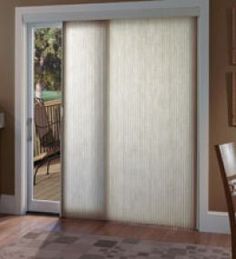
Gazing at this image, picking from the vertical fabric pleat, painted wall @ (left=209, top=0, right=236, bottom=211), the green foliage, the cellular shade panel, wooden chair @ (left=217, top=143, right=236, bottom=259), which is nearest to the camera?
wooden chair @ (left=217, top=143, right=236, bottom=259)

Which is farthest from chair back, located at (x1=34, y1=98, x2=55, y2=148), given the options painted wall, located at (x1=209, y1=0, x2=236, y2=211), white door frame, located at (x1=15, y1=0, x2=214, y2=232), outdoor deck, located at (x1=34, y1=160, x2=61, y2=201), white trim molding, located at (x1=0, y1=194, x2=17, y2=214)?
painted wall, located at (x1=209, y1=0, x2=236, y2=211)

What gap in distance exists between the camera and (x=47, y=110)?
5.23 meters

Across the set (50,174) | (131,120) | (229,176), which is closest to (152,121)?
(131,120)

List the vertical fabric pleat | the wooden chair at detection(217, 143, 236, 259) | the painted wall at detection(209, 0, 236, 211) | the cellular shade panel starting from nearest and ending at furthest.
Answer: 1. the wooden chair at detection(217, 143, 236, 259)
2. the painted wall at detection(209, 0, 236, 211)
3. the cellular shade panel
4. the vertical fabric pleat

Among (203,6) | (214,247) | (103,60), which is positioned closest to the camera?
(214,247)

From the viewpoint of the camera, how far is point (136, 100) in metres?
4.83

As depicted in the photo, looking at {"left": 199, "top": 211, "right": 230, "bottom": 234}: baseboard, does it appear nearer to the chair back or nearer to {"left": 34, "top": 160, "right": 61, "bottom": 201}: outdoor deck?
{"left": 34, "top": 160, "right": 61, "bottom": 201}: outdoor deck

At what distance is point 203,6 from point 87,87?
1.38 m

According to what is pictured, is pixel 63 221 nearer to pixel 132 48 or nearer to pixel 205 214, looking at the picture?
pixel 205 214

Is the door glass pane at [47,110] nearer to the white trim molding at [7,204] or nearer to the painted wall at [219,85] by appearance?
the white trim molding at [7,204]

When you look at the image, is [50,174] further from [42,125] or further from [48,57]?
[48,57]

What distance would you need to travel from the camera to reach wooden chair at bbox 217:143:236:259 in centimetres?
276

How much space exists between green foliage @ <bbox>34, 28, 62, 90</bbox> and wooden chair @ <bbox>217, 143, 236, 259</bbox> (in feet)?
8.72

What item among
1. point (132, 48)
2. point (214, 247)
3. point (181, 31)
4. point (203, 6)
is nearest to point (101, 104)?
point (132, 48)
